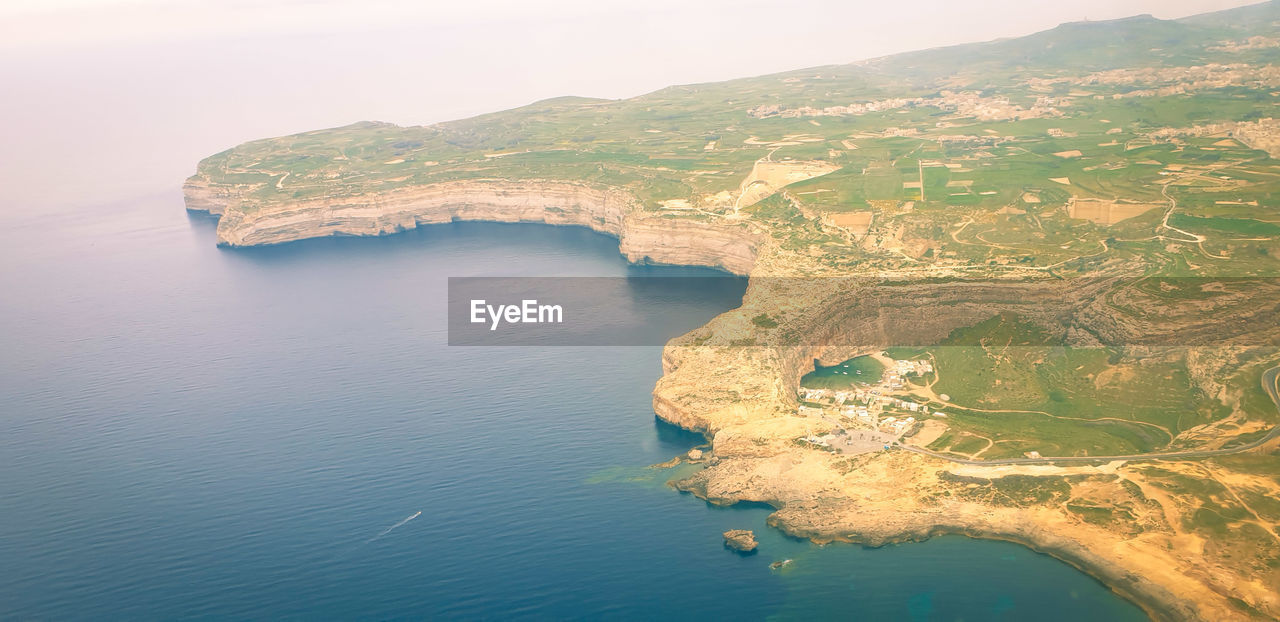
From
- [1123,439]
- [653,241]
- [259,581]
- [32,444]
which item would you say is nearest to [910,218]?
[653,241]

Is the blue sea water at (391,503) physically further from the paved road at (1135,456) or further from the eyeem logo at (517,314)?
the paved road at (1135,456)

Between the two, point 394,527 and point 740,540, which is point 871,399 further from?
point 394,527

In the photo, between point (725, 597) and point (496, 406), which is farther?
point (496, 406)

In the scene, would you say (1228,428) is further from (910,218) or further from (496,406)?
(496,406)
